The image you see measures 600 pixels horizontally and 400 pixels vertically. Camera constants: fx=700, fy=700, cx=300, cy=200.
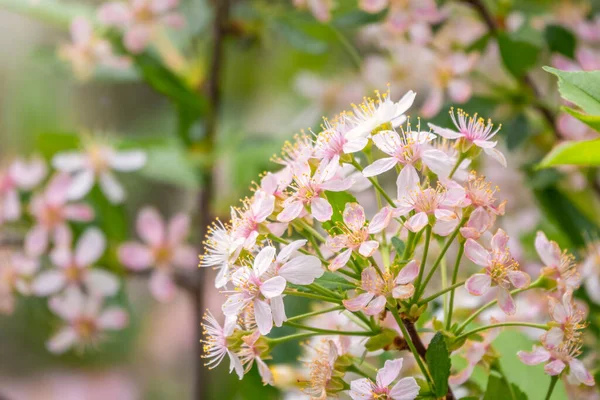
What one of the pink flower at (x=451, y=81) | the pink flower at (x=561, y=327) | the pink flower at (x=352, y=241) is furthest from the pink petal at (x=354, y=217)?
the pink flower at (x=451, y=81)

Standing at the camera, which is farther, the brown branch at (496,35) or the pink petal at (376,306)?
the brown branch at (496,35)

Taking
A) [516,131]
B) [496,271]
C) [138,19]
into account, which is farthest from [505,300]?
[138,19]

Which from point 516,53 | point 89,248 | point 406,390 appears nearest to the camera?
point 406,390

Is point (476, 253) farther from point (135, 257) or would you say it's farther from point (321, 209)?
point (135, 257)

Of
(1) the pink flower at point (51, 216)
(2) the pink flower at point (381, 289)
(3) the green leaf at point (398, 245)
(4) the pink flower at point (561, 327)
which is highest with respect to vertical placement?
(1) the pink flower at point (51, 216)

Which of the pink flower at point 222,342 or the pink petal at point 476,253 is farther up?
the pink flower at point 222,342

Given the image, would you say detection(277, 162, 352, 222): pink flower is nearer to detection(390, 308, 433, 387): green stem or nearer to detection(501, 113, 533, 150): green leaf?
detection(390, 308, 433, 387): green stem

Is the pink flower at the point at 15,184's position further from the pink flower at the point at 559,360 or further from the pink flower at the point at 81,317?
the pink flower at the point at 559,360

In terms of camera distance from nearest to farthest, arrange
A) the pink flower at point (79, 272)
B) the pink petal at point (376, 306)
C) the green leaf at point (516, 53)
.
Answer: the pink petal at point (376, 306)
the green leaf at point (516, 53)
the pink flower at point (79, 272)
